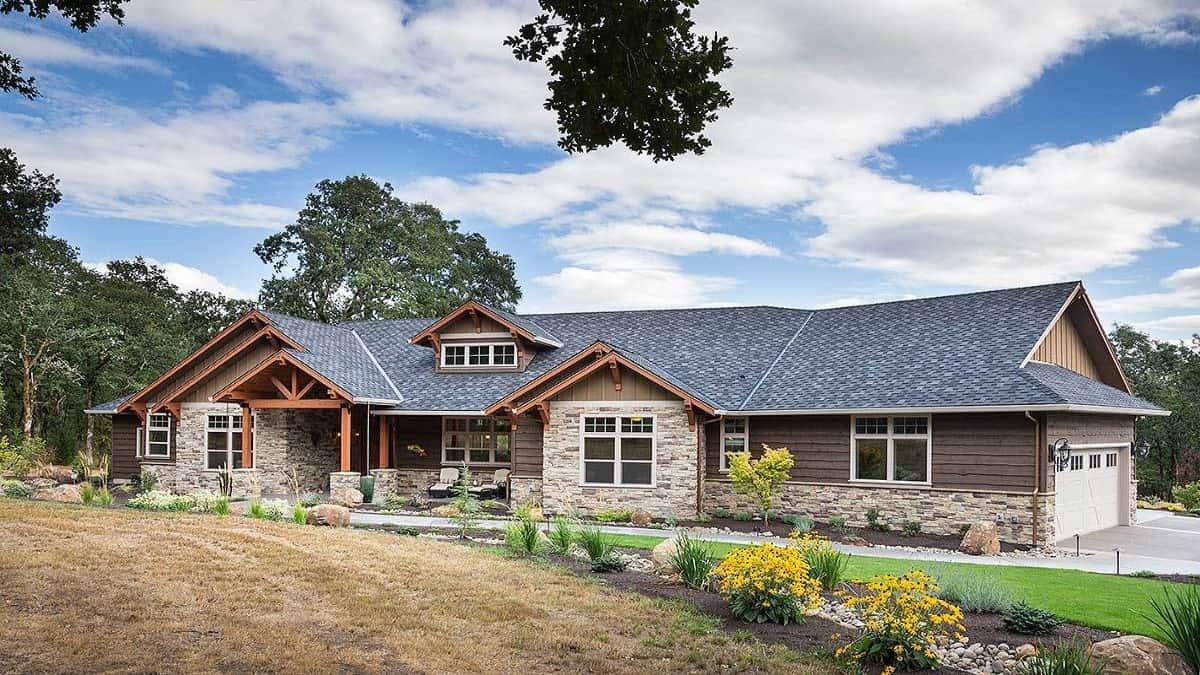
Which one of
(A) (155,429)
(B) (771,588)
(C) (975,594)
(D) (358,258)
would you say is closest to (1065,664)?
(B) (771,588)

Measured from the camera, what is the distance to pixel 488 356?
26.1 metres

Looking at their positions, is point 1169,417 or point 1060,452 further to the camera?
point 1169,417

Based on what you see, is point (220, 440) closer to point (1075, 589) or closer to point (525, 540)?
point (525, 540)

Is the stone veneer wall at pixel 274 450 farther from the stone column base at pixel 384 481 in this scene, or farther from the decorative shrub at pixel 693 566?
the decorative shrub at pixel 693 566

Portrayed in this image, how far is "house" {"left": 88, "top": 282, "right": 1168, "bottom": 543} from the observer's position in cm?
1808

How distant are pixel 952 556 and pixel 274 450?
17617 millimetres

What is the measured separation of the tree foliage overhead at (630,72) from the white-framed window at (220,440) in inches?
761

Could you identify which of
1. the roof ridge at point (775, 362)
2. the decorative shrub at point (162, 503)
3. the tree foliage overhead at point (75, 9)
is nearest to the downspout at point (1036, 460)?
the roof ridge at point (775, 362)

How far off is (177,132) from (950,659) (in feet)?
66.9

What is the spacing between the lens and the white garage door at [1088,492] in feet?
60.3

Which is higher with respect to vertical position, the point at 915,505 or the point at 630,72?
the point at 630,72

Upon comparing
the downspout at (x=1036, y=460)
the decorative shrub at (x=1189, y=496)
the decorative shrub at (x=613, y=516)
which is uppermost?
the downspout at (x=1036, y=460)

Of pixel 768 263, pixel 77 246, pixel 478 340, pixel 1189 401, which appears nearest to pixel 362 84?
pixel 478 340

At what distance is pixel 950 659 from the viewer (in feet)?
26.8
